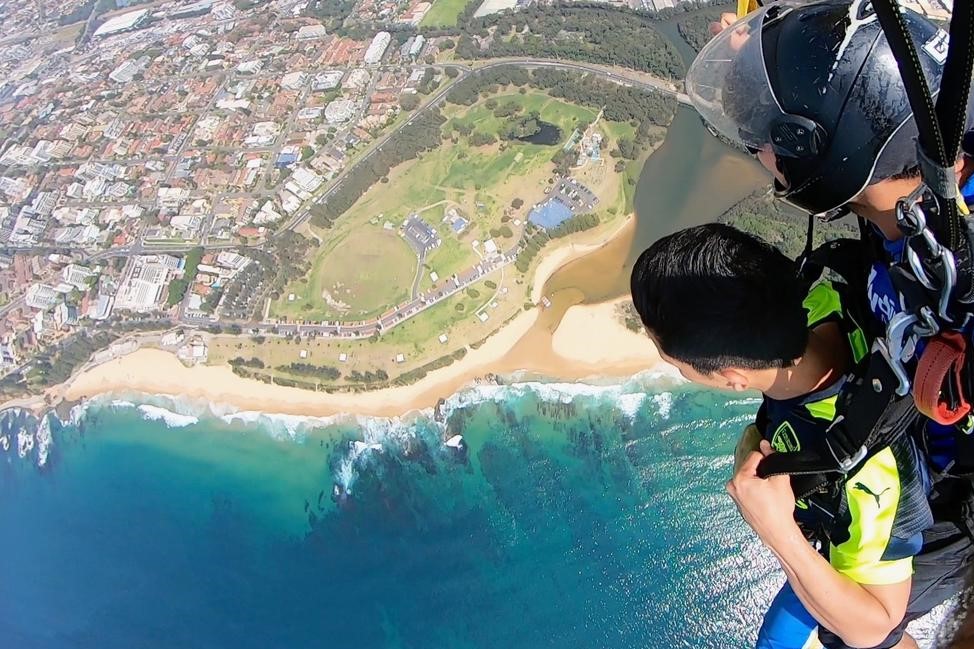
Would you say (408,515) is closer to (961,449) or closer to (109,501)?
(109,501)

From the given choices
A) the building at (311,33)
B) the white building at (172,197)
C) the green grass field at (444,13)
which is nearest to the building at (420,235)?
the white building at (172,197)

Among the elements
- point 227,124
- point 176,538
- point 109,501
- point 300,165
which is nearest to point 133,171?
point 227,124

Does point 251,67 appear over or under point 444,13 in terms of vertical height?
under

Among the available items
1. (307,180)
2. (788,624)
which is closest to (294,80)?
(307,180)

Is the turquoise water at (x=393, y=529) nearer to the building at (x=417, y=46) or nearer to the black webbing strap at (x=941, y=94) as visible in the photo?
the black webbing strap at (x=941, y=94)

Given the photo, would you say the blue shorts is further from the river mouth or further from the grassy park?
the river mouth

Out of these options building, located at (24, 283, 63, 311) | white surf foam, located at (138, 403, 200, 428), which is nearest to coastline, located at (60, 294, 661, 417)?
white surf foam, located at (138, 403, 200, 428)

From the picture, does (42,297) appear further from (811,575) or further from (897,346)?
(897,346)
